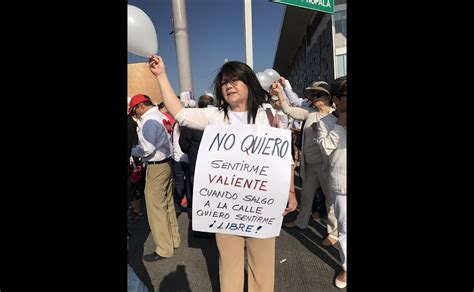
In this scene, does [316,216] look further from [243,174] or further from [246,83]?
[246,83]

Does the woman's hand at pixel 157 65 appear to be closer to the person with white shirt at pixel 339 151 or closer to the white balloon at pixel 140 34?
the white balloon at pixel 140 34

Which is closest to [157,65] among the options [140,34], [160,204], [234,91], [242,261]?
[140,34]

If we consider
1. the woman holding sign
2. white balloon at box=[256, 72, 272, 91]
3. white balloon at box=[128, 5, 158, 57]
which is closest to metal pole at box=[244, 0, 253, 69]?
white balloon at box=[256, 72, 272, 91]

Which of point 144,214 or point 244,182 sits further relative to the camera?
point 144,214

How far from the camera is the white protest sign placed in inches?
57.2

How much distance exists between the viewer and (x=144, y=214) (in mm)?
4566

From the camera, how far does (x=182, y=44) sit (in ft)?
17.8

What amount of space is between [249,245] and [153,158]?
5.25 feet

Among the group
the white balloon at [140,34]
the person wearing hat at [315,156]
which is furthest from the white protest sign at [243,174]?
the person wearing hat at [315,156]

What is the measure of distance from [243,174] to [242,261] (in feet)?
1.93

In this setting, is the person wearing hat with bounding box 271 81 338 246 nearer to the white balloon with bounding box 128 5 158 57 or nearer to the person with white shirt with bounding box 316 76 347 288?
the person with white shirt with bounding box 316 76 347 288
